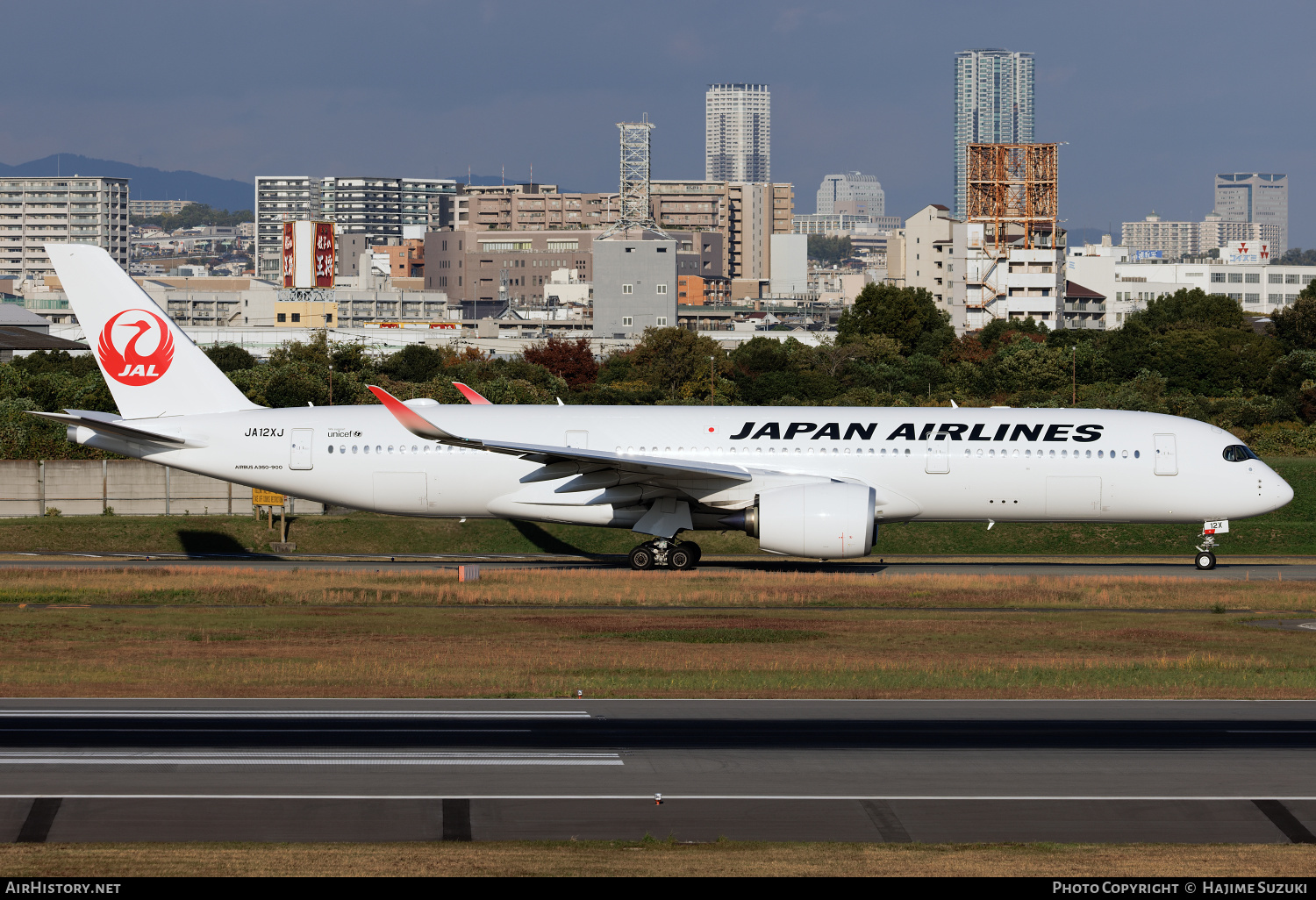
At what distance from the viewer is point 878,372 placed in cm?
11488

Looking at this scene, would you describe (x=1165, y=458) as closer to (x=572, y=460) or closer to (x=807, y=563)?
(x=807, y=563)

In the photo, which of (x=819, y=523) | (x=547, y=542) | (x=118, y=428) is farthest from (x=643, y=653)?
(x=547, y=542)

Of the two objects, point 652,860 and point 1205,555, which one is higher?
point 1205,555

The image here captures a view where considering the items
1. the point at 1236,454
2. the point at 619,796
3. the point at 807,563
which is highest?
the point at 1236,454

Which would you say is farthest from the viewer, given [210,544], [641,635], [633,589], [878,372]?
[878,372]

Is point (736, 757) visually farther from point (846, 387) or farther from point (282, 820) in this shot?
point (846, 387)

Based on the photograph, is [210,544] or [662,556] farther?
[210,544]

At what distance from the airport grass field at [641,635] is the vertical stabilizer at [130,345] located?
5.05 m

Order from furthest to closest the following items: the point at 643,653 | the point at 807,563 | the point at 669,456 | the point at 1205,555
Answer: the point at 807,563 → the point at 1205,555 → the point at 669,456 → the point at 643,653

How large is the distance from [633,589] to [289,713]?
46.4ft

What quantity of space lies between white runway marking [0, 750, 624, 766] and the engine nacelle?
18.1 meters

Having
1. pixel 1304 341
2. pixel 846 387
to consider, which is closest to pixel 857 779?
pixel 846 387

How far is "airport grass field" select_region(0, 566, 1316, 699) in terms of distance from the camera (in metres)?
Result: 23.1

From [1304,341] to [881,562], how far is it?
90.7 m
